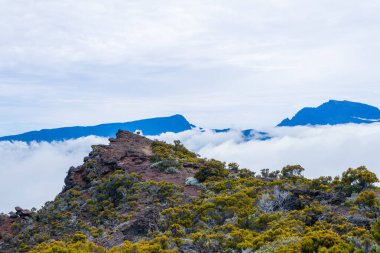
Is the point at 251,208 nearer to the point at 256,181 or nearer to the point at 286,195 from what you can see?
the point at 286,195

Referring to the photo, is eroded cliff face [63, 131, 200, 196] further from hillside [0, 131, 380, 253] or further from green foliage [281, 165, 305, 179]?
green foliage [281, 165, 305, 179]

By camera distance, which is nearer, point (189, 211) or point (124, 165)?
point (189, 211)

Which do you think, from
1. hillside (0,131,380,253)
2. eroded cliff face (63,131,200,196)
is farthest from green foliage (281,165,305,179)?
eroded cliff face (63,131,200,196)

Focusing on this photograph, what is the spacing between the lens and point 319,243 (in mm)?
14547

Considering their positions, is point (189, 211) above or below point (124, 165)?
below

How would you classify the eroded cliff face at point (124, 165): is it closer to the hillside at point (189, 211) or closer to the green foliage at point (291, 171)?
the hillside at point (189, 211)

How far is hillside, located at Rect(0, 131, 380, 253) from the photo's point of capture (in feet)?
56.8

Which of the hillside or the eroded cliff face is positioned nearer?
the hillside

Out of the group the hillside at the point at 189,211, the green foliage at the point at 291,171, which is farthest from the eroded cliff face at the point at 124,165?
the green foliage at the point at 291,171

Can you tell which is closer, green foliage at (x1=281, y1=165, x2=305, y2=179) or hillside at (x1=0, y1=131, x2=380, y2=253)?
hillside at (x1=0, y1=131, x2=380, y2=253)

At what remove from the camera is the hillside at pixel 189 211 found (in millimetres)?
17312

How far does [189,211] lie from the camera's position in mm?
23422

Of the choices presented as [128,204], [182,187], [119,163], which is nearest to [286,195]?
[182,187]

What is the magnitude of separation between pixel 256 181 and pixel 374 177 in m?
7.43
